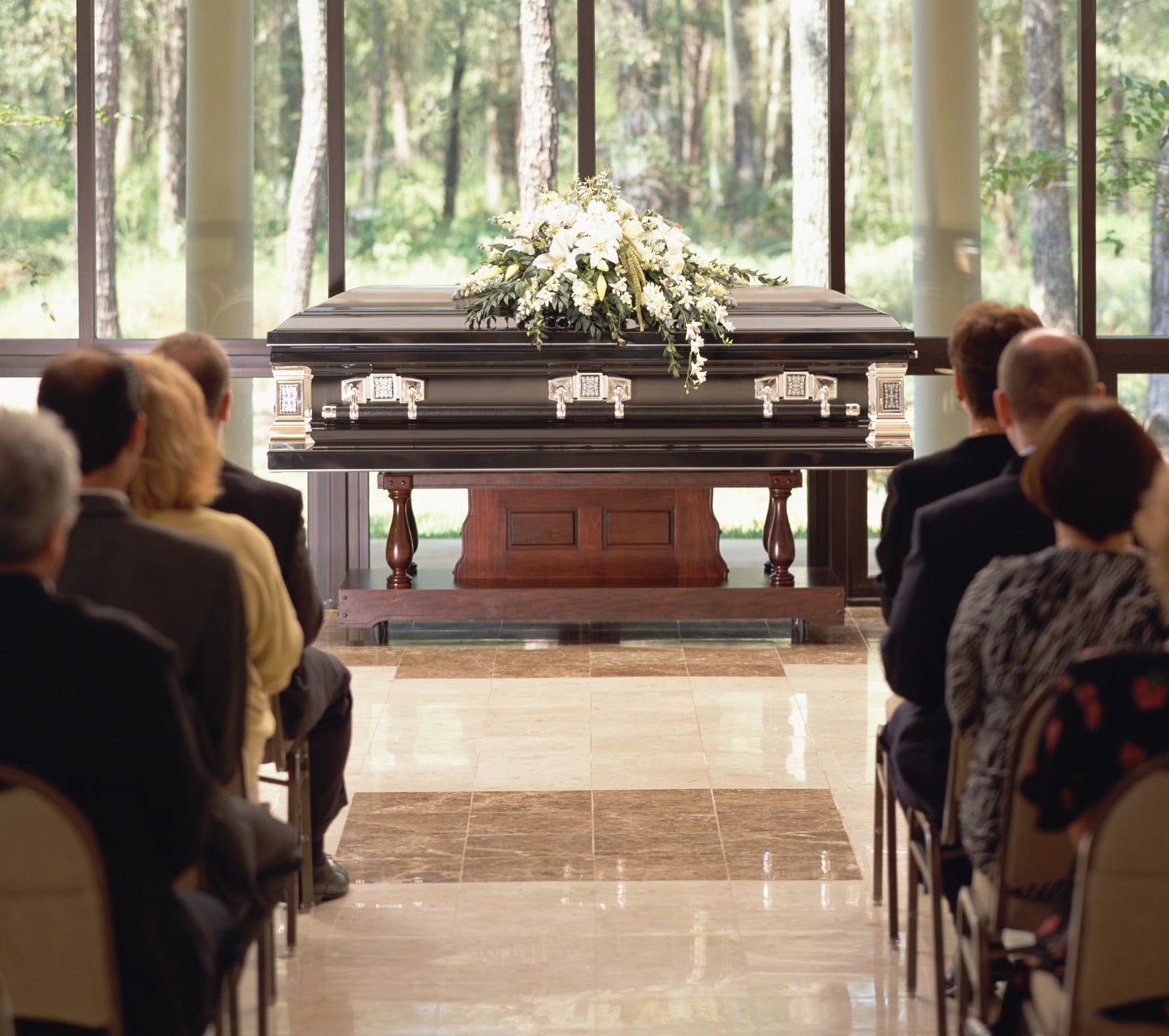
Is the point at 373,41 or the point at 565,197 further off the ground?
the point at 373,41

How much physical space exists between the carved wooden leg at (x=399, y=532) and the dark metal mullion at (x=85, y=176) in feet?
6.47

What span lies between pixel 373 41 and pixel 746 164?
6.10 ft

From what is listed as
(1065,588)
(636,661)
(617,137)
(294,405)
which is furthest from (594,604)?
(1065,588)

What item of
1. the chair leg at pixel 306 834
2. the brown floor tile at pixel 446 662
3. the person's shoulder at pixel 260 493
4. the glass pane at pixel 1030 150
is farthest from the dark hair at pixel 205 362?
the glass pane at pixel 1030 150

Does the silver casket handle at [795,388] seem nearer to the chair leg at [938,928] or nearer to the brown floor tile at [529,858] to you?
the brown floor tile at [529,858]

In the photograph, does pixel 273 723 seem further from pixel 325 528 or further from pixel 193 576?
pixel 325 528

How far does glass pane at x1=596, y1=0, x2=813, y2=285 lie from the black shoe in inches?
184

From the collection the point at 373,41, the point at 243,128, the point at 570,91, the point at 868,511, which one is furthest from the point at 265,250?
the point at 868,511

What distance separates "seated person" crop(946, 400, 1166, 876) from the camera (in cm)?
229

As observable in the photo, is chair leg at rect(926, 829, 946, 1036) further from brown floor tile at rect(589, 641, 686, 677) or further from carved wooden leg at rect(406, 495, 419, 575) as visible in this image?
carved wooden leg at rect(406, 495, 419, 575)

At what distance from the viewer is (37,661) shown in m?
1.94

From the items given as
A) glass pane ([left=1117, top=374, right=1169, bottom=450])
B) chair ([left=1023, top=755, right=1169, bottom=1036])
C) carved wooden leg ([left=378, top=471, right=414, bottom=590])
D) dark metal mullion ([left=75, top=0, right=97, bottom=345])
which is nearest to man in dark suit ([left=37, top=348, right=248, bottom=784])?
chair ([left=1023, top=755, right=1169, bottom=1036])

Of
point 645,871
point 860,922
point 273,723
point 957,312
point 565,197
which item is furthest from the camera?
point 957,312

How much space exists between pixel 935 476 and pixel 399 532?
144 inches
